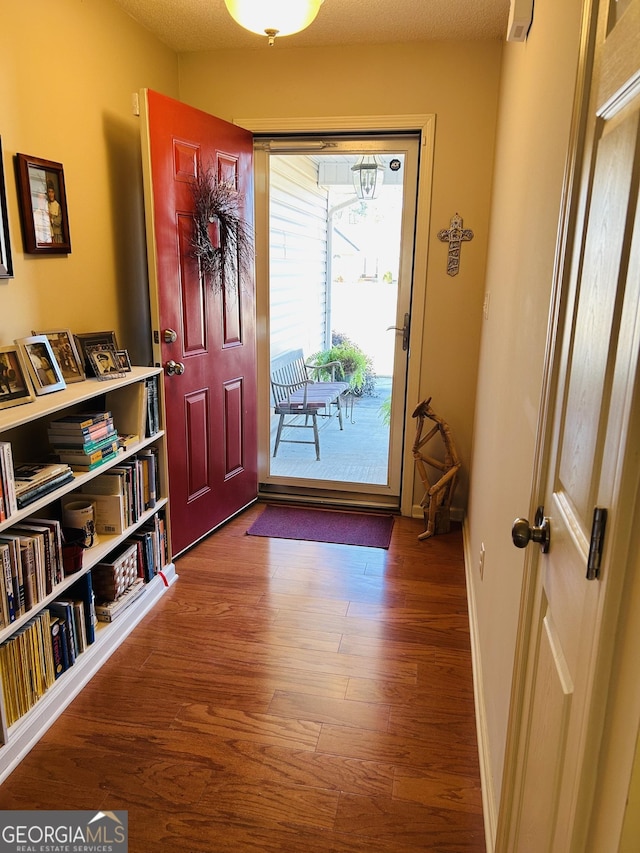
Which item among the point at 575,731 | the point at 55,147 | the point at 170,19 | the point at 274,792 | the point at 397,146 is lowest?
the point at 274,792

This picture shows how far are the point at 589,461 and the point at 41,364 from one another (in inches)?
71.7

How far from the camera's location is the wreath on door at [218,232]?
288 cm

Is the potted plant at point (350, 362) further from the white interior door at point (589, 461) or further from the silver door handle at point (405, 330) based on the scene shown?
the white interior door at point (589, 461)

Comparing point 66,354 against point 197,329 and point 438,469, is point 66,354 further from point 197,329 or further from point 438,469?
point 438,469

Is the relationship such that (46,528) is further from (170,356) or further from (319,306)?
(319,306)

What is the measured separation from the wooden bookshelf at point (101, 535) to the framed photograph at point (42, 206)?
1.77ft

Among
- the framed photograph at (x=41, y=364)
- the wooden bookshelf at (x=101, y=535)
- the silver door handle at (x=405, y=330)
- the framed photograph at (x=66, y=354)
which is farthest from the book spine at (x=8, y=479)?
the silver door handle at (x=405, y=330)

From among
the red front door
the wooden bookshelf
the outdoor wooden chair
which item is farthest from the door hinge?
the outdoor wooden chair

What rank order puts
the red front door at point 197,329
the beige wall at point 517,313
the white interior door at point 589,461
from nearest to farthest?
the white interior door at point 589,461 < the beige wall at point 517,313 < the red front door at point 197,329

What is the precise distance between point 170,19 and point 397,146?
1275mm

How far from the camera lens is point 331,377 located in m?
5.45

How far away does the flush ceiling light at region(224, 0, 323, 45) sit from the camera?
2.10 meters

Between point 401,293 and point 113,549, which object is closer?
point 113,549

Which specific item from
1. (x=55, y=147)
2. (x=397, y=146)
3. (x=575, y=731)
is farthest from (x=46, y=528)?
(x=397, y=146)
